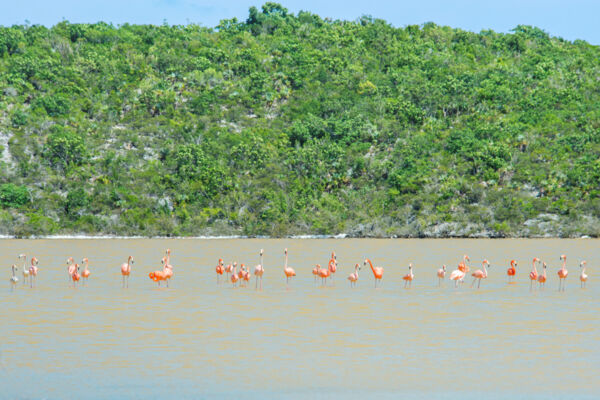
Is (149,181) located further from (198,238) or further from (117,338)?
(117,338)

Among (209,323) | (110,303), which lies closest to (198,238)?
(110,303)

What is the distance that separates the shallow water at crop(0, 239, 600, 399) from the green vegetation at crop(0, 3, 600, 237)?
42659mm

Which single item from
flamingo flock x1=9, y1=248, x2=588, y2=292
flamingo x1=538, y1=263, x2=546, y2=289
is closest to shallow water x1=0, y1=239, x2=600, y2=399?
flamingo flock x1=9, y1=248, x2=588, y2=292

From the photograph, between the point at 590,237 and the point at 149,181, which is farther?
the point at 149,181

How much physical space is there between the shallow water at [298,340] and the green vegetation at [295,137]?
140 ft

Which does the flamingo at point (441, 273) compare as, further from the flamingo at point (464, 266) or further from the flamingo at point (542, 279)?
the flamingo at point (542, 279)

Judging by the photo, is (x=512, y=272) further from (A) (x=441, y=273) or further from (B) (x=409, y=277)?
(B) (x=409, y=277)

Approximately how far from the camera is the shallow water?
13.3 m

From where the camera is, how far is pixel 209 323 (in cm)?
1962

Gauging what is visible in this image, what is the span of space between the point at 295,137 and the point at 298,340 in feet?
233

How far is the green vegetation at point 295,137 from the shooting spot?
7300cm

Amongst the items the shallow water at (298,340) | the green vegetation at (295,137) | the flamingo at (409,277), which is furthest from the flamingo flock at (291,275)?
the green vegetation at (295,137)

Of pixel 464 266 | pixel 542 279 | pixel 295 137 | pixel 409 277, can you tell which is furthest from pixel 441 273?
pixel 295 137

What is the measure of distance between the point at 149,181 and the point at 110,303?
55.6 metres
